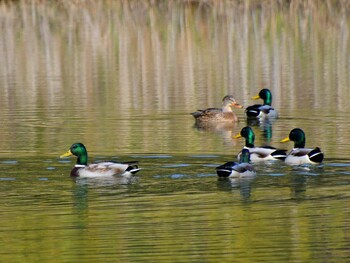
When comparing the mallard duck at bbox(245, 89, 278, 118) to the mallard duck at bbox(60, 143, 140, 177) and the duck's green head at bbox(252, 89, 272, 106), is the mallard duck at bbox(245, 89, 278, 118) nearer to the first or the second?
the duck's green head at bbox(252, 89, 272, 106)

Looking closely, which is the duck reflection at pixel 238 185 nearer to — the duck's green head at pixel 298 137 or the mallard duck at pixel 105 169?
the mallard duck at pixel 105 169

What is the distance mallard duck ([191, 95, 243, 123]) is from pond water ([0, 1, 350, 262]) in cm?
33

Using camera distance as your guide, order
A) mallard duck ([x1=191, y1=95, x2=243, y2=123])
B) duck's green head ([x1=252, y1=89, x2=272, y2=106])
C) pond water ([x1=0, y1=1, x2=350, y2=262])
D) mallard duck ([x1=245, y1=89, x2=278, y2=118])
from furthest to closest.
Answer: duck's green head ([x1=252, y1=89, x2=272, y2=106]) → mallard duck ([x1=245, y1=89, x2=278, y2=118]) → mallard duck ([x1=191, y1=95, x2=243, y2=123]) → pond water ([x1=0, y1=1, x2=350, y2=262])

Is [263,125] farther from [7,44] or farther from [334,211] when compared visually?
[7,44]

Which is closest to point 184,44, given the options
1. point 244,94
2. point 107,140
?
point 244,94

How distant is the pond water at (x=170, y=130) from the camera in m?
10.1

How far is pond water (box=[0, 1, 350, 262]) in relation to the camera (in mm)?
10078

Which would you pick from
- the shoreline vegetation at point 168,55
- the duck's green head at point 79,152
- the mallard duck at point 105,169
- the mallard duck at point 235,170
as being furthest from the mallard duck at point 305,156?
the duck's green head at point 79,152

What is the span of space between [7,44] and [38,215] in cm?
2077

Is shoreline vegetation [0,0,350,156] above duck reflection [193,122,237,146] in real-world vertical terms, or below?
above

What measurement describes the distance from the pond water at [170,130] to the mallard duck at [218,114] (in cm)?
33

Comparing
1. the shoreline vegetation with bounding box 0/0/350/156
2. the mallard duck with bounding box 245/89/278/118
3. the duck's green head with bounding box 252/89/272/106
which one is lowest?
the mallard duck with bounding box 245/89/278/118

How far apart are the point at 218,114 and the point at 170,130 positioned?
1.92 meters

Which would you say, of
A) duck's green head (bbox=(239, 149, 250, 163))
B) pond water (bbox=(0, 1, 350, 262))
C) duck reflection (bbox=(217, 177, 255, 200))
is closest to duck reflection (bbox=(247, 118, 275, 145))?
pond water (bbox=(0, 1, 350, 262))
